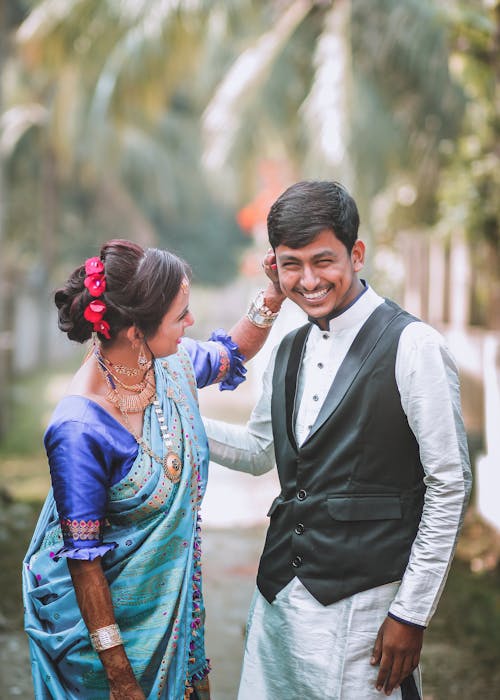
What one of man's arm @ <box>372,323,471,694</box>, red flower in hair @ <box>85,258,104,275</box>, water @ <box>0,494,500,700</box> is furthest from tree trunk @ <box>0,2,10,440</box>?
man's arm @ <box>372,323,471,694</box>

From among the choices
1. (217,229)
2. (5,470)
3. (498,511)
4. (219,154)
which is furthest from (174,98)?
(498,511)

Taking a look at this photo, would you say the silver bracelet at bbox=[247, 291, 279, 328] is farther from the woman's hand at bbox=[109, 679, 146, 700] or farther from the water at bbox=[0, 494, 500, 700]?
the water at bbox=[0, 494, 500, 700]

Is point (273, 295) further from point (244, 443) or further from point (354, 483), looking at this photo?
point (354, 483)

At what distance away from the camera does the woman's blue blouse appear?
8.31 feet

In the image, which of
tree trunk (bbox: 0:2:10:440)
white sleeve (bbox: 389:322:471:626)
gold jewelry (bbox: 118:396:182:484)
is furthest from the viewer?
tree trunk (bbox: 0:2:10:440)

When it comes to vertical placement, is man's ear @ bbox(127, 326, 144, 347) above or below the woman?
above

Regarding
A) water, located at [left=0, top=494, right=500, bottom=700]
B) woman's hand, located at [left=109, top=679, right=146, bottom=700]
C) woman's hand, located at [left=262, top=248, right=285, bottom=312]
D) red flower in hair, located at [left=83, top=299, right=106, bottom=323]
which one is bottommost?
water, located at [left=0, top=494, right=500, bottom=700]

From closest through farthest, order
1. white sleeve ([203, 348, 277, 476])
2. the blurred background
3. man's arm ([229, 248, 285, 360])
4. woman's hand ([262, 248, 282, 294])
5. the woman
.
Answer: the woman, woman's hand ([262, 248, 282, 294]), white sleeve ([203, 348, 277, 476]), man's arm ([229, 248, 285, 360]), the blurred background

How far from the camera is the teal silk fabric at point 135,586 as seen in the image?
2.66 m

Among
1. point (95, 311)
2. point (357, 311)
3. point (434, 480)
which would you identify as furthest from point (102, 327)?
point (434, 480)

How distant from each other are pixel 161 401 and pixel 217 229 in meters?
34.0

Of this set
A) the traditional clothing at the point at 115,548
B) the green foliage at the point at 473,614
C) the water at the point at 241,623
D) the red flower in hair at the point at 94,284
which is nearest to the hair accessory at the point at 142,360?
the traditional clothing at the point at 115,548

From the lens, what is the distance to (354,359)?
8.73 ft

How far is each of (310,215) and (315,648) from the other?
1.18 metres
